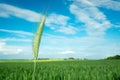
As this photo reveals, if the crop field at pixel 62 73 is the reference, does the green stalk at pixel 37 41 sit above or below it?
above

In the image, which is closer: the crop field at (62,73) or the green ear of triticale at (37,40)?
the green ear of triticale at (37,40)

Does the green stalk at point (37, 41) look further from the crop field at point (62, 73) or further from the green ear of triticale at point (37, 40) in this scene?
the crop field at point (62, 73)

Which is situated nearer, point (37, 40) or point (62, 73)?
point (37, 40)

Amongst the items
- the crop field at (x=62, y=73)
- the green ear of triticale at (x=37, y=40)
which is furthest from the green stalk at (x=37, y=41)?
the crop field at (x=62, y=73)

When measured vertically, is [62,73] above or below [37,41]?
below

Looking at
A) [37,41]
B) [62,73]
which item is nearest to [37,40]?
[37,41]

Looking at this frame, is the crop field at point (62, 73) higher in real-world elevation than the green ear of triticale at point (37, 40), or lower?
lower

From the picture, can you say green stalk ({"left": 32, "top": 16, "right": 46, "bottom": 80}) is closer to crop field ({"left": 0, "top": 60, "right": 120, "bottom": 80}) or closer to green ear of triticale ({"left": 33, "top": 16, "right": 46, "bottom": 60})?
green ear of triticale ({"left": 33, "top": 16, "right": 46, "bottom": 60})

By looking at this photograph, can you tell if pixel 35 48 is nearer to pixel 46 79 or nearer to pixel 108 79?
pixel 46 79

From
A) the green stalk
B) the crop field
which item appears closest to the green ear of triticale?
the green stalk

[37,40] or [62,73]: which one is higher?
[37,40]

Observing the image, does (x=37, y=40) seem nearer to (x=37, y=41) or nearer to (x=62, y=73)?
(x=37, y=41)

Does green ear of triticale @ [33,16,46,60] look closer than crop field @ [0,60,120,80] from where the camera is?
Yes

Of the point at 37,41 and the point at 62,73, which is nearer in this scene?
the point at 37,41
